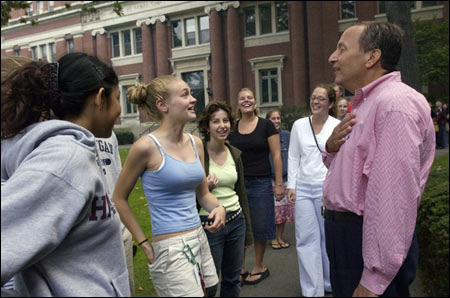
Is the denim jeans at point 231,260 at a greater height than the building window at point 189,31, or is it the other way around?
the building window at point 189,31

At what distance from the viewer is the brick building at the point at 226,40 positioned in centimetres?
2681

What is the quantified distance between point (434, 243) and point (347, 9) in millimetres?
25529

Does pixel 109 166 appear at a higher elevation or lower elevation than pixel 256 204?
higher

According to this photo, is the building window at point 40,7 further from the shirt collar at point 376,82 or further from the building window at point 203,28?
the shirt collar at point 376,82

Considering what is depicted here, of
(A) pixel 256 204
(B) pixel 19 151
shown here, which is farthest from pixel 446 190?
(B) pixel 19 151

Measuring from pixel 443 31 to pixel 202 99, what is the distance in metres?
17.2

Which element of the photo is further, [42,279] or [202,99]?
[202,99]

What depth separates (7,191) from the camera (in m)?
1.20

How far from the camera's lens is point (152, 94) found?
3221mm

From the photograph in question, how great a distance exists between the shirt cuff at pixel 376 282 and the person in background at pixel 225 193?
1767 mm

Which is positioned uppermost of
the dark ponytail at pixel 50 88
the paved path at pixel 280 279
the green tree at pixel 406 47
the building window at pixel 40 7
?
the building window at pixel 40 7

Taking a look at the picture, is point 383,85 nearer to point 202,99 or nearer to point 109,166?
point 109,166

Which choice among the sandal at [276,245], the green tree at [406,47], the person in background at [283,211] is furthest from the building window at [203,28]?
the sandal at [276,245]

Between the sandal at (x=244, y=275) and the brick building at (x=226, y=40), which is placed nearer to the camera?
the sandal at (x=244, y=275)
